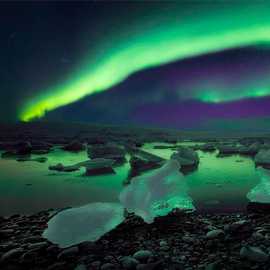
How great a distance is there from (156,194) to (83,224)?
80 centimetres

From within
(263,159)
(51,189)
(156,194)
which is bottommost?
(51,189)

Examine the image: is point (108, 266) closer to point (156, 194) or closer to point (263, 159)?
point (156, 194)

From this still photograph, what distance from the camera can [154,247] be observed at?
1.88 meters

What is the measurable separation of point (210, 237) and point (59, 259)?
102 cm

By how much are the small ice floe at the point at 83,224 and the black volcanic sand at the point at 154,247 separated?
0.05m

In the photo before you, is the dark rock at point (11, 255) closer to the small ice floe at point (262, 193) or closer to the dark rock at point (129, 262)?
the dark rock at point (129, 262)

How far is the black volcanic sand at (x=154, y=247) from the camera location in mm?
1652

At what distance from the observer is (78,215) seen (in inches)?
83.1

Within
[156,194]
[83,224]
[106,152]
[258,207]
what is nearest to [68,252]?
[83,224]

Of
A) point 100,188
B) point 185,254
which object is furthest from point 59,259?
point 100,188

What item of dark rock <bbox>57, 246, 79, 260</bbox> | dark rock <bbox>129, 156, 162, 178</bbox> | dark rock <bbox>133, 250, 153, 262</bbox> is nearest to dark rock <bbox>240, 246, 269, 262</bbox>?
dark rock <bbox>133, 250, 153, 262</bbox>

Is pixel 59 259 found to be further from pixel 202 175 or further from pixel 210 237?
pixel 202 175

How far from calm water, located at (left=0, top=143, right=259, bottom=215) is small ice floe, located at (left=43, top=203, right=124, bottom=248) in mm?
956

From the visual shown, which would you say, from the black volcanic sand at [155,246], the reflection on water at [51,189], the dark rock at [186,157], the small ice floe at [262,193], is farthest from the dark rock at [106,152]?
the black volcanic sand at [155,246]
